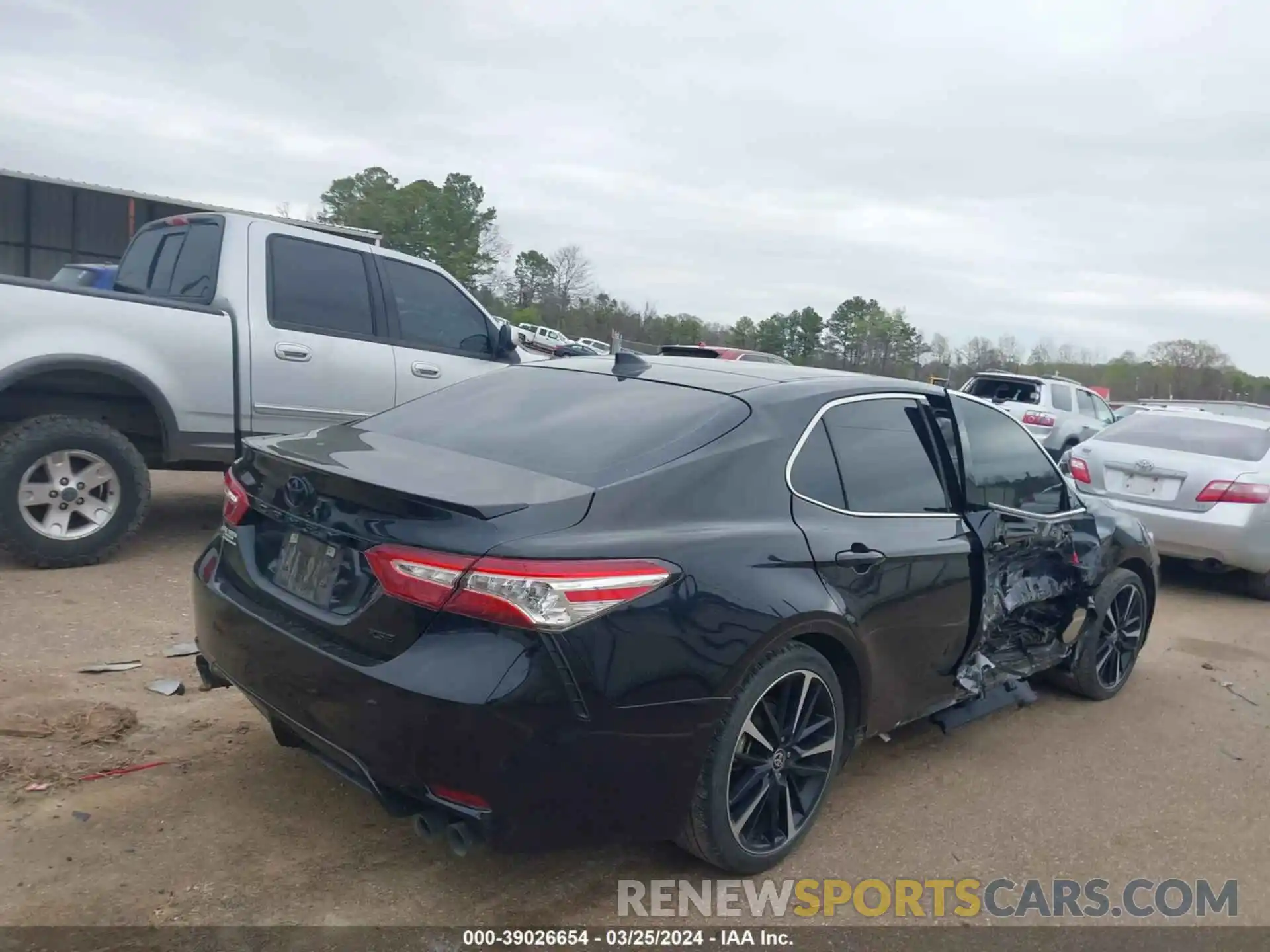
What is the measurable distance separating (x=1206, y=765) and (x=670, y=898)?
288cm

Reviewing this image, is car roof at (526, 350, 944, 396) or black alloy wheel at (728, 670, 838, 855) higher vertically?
car roof at (526, 350, 944, 396)

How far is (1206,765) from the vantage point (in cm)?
452

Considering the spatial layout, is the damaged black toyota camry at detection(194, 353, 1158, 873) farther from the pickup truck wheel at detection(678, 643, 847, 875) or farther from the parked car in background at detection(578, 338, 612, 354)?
the parked car in background at detection(578, 338, 612, 354)

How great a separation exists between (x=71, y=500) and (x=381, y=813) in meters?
3.47

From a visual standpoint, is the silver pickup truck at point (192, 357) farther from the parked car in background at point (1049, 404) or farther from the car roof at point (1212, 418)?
the parked car in background at point (1049, 404)

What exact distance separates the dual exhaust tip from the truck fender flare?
409cm

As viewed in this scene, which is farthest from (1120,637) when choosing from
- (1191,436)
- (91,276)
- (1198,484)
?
(91,276)

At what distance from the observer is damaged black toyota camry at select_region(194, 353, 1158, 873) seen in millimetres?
2600

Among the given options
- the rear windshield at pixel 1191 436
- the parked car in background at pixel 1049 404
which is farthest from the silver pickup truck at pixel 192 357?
the parked car in background at pixel 1049 404

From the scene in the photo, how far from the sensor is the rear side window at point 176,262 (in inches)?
251

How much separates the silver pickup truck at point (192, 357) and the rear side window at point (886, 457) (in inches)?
155

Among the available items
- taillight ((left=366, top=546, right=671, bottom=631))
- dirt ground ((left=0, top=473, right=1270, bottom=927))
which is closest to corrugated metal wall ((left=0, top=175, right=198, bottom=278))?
dirt ground ((left=0, top=473, right=1270, bottom=927))

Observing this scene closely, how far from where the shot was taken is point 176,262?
263 inches

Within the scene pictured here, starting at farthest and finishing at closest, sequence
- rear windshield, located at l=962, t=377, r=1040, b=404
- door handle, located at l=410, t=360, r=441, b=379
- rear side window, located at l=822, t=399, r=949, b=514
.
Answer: rear windshield, located at l=962, t=377, r=1040, b=404 → door handle, located at l=410, t=360, r=441, b=379 → rear side window, located at l=822, t=399, r=949, b=514
